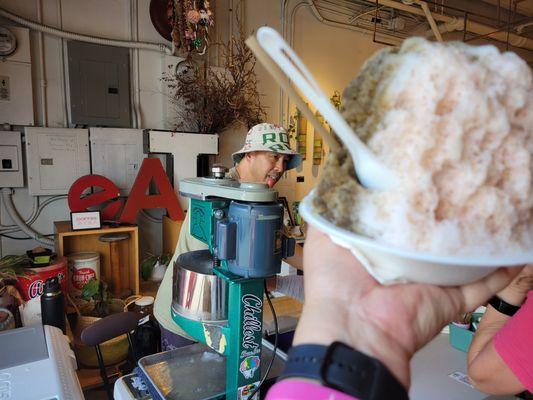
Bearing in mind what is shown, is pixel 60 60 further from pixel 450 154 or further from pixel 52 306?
pixel 450 154

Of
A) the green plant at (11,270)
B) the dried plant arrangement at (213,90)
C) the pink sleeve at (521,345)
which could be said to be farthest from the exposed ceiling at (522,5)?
the green plant at (11,270)

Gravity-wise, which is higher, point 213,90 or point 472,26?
point 472,26

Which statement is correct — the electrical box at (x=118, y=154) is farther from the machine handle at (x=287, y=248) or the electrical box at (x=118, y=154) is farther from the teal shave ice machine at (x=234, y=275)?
the machine handle at (x=287, y=248)

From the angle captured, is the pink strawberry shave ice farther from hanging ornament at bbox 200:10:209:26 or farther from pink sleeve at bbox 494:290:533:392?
hanging ornament at bbox 200:10:209:26

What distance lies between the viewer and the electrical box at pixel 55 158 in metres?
2.62

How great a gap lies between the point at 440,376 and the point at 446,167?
1053 mm

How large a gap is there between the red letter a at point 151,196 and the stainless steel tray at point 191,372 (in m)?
1.67

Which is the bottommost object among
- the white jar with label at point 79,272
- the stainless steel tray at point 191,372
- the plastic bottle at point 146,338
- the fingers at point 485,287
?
the plastic bottle at point 146,338

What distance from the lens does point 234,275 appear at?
1.01 m

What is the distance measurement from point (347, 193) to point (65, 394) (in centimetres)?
87

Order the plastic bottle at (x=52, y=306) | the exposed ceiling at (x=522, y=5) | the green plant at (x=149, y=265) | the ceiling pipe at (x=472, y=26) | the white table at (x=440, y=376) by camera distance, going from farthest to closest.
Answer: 1. the exposed ceiling at (x=522, y=5)
2. the ceiling pipe at (x=472, y=26)
3. the green plant at (x=149, y=265)
4. the plastic bottle at (x=52, y=306)
5. the white table at (x=440, y=376)

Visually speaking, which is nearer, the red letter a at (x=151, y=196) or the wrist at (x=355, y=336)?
the wrist at (x=355, y=336)

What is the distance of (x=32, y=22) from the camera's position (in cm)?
256

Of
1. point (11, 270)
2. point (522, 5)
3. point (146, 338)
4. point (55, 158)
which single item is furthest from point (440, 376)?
point (522, 5)
